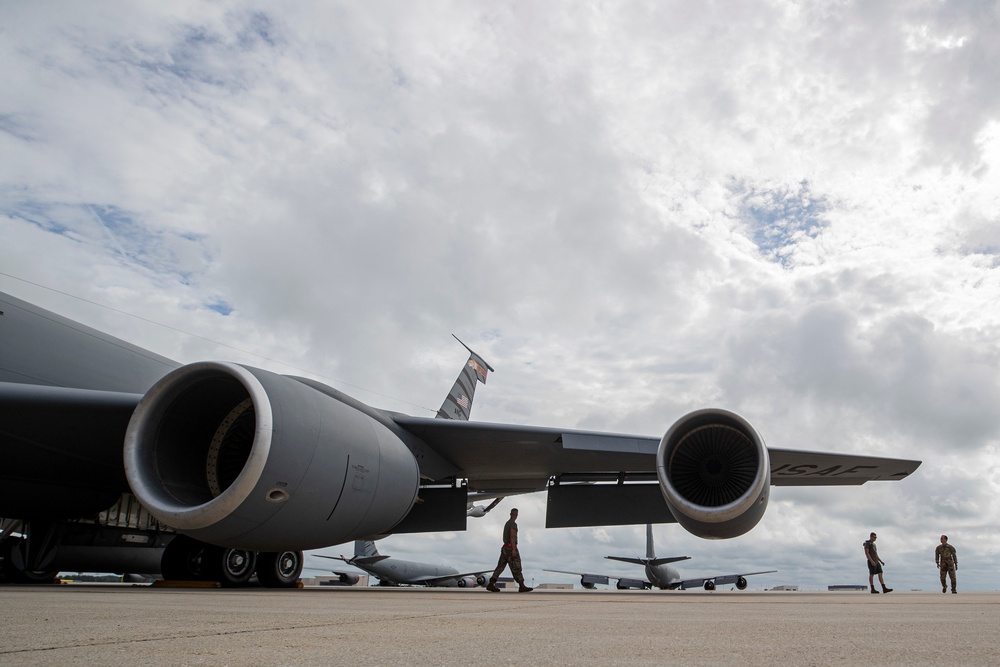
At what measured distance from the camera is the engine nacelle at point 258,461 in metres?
5.83

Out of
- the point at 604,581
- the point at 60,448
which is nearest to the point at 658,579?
the point at 604,581

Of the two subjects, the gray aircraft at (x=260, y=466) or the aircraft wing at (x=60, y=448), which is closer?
the gray aircraft at (x=260, y=466)

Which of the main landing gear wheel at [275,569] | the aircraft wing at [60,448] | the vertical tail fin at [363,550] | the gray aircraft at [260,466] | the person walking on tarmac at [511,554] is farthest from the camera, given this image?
the vertical tail fin at [363,550]

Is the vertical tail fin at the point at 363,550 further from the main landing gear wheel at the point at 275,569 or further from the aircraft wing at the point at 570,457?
the main landing gear wheel at the point at 275,569

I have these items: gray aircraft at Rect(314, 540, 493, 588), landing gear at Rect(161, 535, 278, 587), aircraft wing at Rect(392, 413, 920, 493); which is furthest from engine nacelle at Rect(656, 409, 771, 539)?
gray aircraft at Rect(314, 540, 493, 588)

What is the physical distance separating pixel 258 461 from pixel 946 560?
14.2m

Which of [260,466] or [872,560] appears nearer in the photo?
[260,466]

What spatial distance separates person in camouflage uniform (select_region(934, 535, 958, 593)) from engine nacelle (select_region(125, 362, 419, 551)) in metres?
12.1

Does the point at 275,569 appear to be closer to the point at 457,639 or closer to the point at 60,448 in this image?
the point at 60,448

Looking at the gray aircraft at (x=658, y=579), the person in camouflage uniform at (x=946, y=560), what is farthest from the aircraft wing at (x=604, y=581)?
the person in camouflage uniform at (x=946, y=560)

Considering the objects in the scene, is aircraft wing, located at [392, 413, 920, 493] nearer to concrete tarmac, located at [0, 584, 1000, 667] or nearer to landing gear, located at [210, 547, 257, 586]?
landing gear, located at [210, 547, 257, 586]

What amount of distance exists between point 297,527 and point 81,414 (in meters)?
2.84

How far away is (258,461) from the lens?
570 cm

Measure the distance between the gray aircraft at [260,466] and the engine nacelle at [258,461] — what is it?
2 cm
